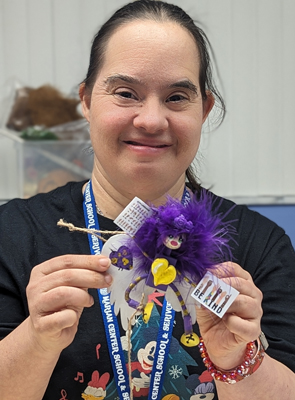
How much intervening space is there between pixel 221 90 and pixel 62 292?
1756mm

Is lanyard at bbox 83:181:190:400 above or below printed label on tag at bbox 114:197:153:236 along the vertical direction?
below

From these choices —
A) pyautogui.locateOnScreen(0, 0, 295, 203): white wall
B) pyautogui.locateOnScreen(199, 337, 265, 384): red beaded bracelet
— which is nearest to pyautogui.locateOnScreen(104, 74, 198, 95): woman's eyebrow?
pyautogui.locateOnScreen(199, 337, 265, 384): red beaded bracelet

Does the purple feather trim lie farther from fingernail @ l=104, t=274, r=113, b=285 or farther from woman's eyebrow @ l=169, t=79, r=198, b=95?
woman's eyebrow @ l=169, t=79, r=198, b=95

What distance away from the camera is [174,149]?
0.95m

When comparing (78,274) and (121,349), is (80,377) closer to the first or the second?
(121,349)

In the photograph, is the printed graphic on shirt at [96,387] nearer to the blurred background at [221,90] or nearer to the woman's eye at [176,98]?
the woman's eye at [176,98]

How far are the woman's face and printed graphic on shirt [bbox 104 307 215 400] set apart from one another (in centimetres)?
28

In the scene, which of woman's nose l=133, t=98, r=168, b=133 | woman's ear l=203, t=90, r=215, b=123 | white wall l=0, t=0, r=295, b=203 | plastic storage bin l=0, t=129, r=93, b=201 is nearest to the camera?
woman's nose l=133, t=98, r=168, b=133

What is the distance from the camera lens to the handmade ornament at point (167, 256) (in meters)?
0.72

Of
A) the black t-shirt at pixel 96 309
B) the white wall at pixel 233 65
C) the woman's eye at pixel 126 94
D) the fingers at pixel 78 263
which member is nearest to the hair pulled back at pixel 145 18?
the woman's eye at pixel 126 94

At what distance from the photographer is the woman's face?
90 centimetres

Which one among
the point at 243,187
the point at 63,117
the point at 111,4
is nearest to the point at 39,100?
the point at 63,117

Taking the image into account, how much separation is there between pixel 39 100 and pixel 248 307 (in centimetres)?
170

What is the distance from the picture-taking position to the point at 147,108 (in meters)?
0.90
